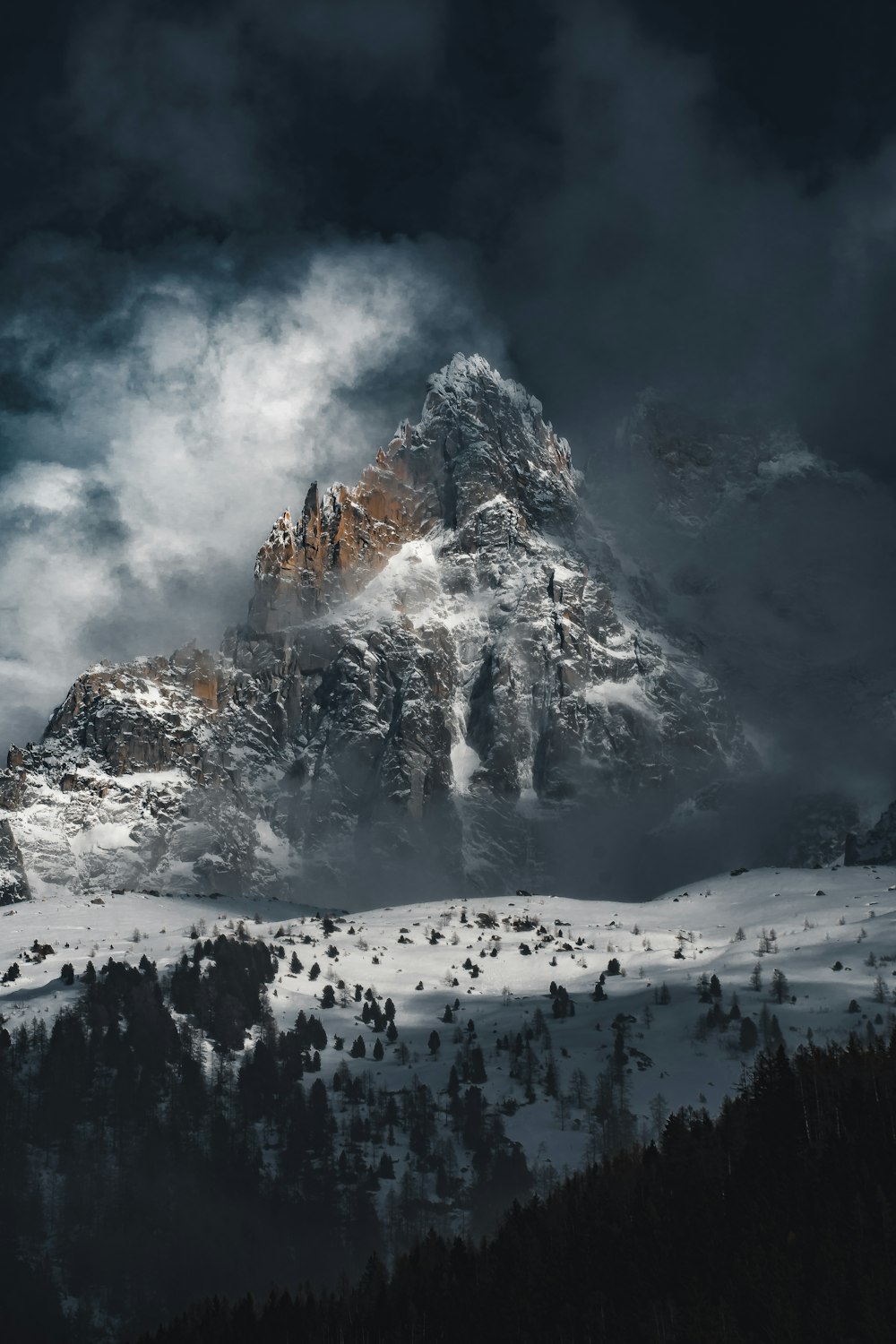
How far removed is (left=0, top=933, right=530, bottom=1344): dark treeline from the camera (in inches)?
6211

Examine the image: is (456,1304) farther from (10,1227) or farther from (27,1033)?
(27,1033)

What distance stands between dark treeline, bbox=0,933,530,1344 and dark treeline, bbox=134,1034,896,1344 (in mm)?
19793

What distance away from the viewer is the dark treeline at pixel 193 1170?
15775 cm

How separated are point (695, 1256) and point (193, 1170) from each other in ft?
258

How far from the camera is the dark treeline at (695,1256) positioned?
348ft

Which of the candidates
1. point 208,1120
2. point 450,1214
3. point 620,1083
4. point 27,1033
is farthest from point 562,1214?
point 27,1033

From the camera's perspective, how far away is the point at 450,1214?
16538 cm

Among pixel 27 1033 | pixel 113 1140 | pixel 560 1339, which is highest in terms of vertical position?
pixel 27 1033

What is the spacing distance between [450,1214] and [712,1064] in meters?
41.8

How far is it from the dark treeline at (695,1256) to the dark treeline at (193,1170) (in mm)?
19793

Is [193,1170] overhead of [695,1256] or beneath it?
overhead

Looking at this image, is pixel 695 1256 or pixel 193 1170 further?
pixel 193 1170

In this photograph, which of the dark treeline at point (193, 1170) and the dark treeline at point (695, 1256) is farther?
the dark treeline at point (193, 1170)

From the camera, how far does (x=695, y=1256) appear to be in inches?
4663
